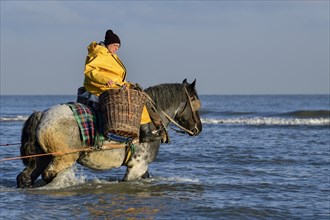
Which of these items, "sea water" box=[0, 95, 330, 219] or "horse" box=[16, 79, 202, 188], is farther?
"horse" box=[16, 79, 202, 188]

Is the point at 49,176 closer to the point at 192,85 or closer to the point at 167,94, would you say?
the point at 167,94

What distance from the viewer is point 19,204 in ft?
24.6

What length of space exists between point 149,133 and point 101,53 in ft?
4.20

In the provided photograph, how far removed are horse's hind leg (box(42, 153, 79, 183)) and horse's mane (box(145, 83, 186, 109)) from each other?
140cm

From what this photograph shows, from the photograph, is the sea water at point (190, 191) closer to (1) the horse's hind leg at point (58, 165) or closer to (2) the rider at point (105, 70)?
(1) the horse's hind leg at point (58, 165)

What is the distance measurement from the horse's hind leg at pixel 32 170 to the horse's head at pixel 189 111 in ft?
6.78

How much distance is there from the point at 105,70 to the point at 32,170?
1671 mm

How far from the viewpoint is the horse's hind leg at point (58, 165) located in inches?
309

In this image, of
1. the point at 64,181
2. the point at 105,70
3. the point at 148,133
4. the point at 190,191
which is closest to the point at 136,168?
the point at 148,133

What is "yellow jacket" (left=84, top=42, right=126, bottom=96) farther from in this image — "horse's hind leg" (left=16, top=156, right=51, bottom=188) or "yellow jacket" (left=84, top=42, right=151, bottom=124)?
"horse's hind leg" (left=16, top=156, right=51, bottom=188)

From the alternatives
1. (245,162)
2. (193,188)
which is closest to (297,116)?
(245,162)

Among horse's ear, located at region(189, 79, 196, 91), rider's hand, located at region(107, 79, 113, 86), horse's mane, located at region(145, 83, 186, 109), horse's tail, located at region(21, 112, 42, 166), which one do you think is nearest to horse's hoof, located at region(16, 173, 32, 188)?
horse's tail, located at region(21, 112, 42, 166)

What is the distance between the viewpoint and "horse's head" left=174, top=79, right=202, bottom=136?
8.85 meters

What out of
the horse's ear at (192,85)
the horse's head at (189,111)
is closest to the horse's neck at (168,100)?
the horse's head at (189,111)
